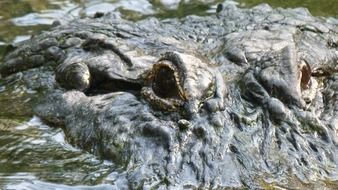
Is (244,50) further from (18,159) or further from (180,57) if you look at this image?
(18,159)

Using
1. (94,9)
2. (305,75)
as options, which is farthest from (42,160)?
(94,9)

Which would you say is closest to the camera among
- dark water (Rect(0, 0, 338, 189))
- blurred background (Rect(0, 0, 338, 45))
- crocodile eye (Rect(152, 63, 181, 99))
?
dark water (Rect(0, 0, 338, 189))

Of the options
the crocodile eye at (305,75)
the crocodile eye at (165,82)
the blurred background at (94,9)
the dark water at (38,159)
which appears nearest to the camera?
the dark water at (38,159)

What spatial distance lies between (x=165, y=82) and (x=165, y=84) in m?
0.02

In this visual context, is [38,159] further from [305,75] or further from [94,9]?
[94,9]

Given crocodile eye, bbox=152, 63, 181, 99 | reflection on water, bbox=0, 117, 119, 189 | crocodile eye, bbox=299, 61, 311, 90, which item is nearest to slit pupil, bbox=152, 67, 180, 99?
crocodile eye, bbox=152, 63, 181, 99

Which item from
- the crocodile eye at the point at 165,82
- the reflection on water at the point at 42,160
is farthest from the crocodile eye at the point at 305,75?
Result: the reflection on water at the point at 42,160

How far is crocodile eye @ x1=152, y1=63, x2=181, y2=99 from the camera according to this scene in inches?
155

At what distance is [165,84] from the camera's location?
404 cm

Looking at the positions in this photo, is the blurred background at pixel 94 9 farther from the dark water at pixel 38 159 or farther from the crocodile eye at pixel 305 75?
the crocodile eye at pixel 305 75

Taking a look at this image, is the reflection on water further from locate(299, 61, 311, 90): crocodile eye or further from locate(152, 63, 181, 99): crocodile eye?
locate(299, 61, 311, 90): crocodile eye

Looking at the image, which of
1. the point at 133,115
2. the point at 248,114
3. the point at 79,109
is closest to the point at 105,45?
the point at 79,109

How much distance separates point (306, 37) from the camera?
508 cm

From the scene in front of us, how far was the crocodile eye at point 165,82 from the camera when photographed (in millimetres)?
3941
